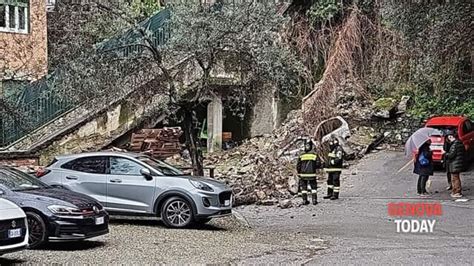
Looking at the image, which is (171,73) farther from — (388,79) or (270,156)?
(388,79)

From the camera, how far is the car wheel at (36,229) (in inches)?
446

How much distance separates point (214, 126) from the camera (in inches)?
1166

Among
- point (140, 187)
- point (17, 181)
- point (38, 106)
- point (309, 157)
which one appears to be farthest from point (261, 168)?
point (17, 181)

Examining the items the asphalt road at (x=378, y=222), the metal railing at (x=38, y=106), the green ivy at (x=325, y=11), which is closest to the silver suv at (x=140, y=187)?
the asphalt road at (x=378, y=222)

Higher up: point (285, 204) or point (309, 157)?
point (309, 157)

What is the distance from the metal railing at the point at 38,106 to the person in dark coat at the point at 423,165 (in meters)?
8.12

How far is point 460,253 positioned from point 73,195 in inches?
265

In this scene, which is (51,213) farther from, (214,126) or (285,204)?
(214,126)

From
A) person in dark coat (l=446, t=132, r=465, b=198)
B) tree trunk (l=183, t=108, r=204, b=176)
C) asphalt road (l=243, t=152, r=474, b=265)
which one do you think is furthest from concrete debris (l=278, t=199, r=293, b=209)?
person in dark coat (l=446, t=132, r=465, b=198)

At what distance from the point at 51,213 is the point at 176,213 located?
12.4 feet

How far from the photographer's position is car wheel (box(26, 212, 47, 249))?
37.1 feet

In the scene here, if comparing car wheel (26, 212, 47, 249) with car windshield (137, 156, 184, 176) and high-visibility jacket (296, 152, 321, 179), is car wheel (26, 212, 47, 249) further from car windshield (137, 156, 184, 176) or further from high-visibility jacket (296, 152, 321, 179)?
high-visibility jacket (296, 152, 321, 179)

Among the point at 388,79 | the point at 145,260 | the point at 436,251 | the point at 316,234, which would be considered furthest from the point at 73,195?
the point at 388,79

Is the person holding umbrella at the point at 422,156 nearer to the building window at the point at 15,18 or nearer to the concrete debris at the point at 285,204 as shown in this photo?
the concrete debris at the point at 285,204
